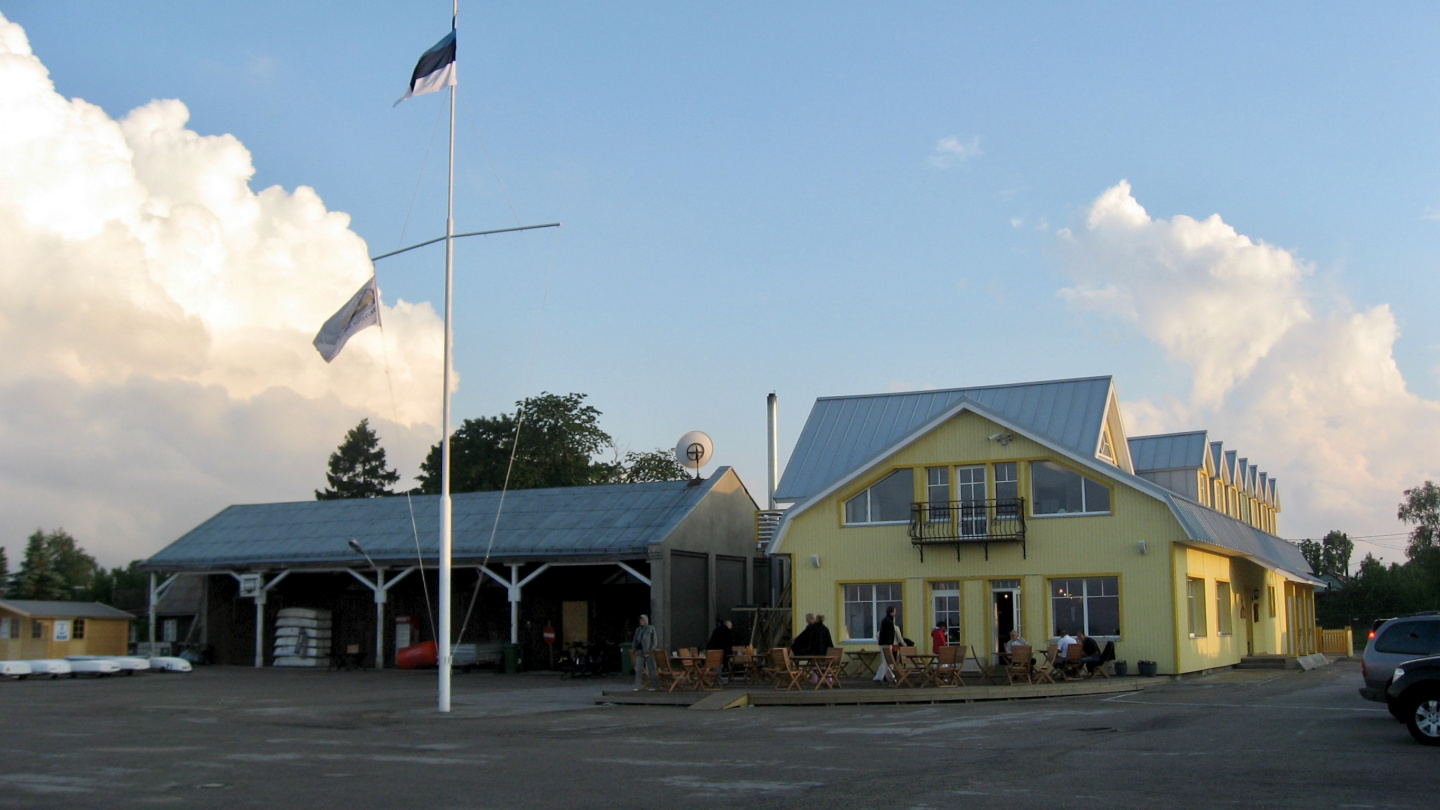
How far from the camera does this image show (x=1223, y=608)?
3095cm

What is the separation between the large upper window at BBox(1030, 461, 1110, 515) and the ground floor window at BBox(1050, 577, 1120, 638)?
157 centimetres

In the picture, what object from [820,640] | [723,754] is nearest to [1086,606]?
[820,640]

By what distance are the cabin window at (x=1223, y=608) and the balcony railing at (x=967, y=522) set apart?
613 centimetres

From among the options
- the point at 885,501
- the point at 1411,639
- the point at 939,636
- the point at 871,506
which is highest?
the point at 885,501

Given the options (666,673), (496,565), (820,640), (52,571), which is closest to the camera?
(666,673)

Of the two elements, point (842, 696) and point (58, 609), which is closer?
point (842, 696)

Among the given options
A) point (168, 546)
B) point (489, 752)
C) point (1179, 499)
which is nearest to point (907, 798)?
point (489, 752)

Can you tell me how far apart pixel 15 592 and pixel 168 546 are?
1795 inches

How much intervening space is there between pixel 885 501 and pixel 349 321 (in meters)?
14.3

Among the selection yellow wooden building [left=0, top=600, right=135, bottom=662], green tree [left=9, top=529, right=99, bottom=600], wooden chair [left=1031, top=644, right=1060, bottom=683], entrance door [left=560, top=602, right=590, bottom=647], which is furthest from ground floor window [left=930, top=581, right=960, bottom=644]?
green tree [left=9, top=529, right=99, bottom=600]

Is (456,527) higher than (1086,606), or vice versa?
(456,527)

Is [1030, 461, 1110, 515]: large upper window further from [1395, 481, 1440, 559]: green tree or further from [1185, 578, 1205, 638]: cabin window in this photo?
[1395, 481, 1440, 559]: green tree

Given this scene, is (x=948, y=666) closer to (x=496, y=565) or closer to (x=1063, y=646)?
(x=1063, y=646)

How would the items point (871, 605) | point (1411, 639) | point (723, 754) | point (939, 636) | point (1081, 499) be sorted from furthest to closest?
point (871, 605) < point (1081, 499) < point (939, 636) < point (1411, 639) < point (723, 754)
